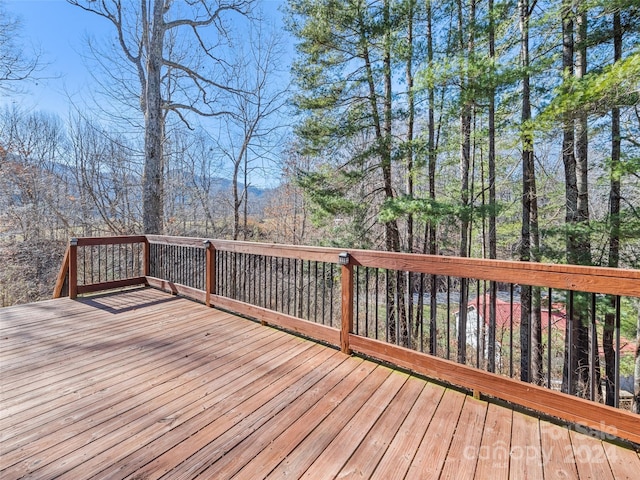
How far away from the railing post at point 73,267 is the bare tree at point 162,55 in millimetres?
2202

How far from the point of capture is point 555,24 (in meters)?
5.52

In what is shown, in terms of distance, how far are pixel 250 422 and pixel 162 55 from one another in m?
8.42

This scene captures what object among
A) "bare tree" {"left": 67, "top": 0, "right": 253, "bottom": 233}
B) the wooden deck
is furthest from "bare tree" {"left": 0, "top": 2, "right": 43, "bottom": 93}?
the wooden deck

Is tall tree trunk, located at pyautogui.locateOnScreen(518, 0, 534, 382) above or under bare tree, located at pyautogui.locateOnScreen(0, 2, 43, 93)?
under

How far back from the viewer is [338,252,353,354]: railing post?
261cm

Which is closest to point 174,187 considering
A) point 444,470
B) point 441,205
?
point 441,205

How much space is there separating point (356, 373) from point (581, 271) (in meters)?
1.63

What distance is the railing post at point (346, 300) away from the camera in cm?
261

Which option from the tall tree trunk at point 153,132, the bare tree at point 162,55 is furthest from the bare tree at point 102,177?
the tall tree trunk at point 153,132

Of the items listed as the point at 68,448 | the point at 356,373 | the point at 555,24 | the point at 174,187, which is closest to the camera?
the point at 68,448

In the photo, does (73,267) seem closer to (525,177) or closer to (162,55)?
(162,55)

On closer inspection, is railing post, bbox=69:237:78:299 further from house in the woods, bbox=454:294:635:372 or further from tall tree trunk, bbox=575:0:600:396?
tall tree trunk, bbox=575:0:600:396

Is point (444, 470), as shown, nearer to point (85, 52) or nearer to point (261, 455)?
point (261, 455)

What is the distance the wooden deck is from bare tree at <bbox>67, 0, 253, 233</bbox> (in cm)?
467
